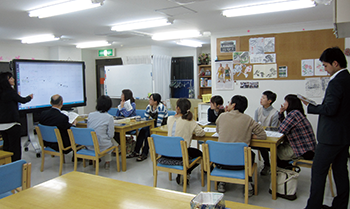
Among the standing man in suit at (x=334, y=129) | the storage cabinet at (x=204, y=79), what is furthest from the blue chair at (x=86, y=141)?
the storage cabinet at (x=204, y=79)

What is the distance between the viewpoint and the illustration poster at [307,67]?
511cm

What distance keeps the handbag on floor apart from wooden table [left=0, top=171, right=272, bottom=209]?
1832 mm

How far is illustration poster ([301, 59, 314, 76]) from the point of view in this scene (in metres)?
5.11

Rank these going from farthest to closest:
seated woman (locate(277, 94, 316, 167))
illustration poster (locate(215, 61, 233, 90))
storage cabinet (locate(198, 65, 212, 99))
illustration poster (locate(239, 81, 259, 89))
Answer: storage cabinet (locate(198, 65, 212, 99))
illustration poster (locate(215, 61, 233, 90))
illustration poster (locate(239, 81, 259, 89))
seated woman (locate(277, 94, 316, 167))

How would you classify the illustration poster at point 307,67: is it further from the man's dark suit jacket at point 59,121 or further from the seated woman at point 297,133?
the man's dark suit jacket at point 59,121

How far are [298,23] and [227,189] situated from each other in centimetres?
370

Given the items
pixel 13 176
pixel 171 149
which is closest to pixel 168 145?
pixel 171 149

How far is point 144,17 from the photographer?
4.54 meters

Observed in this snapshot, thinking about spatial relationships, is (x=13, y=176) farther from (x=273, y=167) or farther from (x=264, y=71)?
(x=264, y=71)

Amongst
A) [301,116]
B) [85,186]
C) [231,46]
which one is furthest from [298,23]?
[85,186]

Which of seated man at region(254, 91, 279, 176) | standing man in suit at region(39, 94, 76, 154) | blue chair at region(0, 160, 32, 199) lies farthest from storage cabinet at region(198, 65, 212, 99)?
blue chair at region(0, 160, 32, 199)

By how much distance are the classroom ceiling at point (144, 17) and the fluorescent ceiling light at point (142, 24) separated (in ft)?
0.53

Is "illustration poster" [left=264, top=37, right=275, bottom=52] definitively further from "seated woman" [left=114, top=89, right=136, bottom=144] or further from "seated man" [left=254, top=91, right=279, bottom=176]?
"seated woman" [left=114, top=89, right=136, bottom=144]

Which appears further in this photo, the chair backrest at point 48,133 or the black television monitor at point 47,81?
the black television monitor at point 47,81
